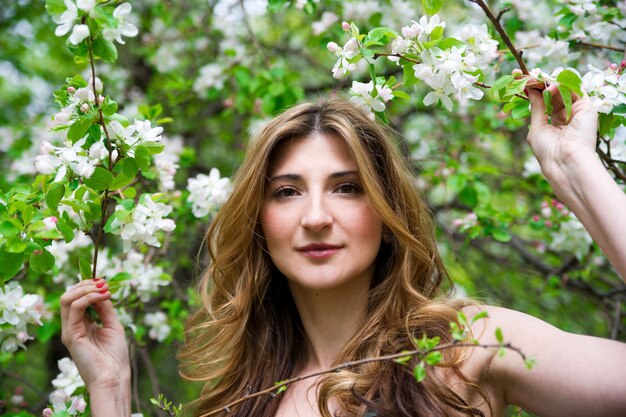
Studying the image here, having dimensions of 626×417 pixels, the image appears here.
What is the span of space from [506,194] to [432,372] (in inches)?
100

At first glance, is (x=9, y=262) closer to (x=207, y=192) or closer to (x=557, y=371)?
(x=207, y=192)

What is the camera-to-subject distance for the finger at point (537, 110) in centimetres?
165

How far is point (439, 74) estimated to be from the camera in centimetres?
176

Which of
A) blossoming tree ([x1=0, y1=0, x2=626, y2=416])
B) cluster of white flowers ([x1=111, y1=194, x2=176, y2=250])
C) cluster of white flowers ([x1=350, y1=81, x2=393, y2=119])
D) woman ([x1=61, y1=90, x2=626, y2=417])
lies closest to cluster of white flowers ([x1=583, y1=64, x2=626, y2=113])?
blossoming tree ([x1=0, y1=0, x2=626, y2=416])

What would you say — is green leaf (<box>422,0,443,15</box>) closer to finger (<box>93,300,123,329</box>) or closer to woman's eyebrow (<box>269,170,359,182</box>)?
woman's eyebrow (<box>269,170,359,182</box>)

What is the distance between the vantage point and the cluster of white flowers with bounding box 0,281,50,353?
204 cm

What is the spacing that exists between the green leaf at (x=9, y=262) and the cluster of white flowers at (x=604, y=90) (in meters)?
1.49

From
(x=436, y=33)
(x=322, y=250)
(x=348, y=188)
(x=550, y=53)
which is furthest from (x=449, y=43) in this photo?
(x=550, y=53)

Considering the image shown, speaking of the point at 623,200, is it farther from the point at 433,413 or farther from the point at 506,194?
the point at 506,194

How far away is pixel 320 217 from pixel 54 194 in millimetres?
720

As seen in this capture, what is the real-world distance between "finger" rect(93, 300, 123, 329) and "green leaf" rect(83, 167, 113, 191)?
1.75ft

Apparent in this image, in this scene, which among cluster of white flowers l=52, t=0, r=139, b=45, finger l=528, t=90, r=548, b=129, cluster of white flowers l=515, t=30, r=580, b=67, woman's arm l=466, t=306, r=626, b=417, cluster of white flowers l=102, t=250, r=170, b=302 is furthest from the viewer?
cluster of white flowers l=102, t=250, r=170, b=302

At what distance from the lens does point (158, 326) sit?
302 cm

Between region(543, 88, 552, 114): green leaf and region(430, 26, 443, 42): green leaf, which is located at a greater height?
region(430, 26, 443, 42): green leaf
